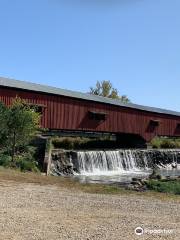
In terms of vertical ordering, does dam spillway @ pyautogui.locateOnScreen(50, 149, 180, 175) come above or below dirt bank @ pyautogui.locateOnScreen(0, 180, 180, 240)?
above

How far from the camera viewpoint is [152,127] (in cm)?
4412

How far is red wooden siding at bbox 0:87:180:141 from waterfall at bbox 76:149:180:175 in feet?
14.7

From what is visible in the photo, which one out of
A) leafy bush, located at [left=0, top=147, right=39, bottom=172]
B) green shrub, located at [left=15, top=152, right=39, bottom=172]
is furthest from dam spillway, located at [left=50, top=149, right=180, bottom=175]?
leafy bush, located at [left=0, top=147, right=39, bottom=172]

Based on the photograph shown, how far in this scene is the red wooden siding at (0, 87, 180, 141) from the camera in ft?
103

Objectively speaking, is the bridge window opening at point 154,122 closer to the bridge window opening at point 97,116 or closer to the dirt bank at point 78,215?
the bridge window opening at point 97,116

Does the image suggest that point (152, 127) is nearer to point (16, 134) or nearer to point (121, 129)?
point (121, 129)

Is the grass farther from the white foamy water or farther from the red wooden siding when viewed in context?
the red wooden siding

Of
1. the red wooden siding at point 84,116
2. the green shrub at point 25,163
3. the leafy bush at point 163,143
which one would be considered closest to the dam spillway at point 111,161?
the green shrub at point 25,163

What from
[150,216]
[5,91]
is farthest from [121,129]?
[150,216]

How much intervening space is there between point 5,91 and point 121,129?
13.4m

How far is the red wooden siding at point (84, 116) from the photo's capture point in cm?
3138

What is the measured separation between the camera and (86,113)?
35.8 metres

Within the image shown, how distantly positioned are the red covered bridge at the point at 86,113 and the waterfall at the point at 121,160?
14.9ft

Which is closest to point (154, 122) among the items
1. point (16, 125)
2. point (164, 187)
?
point (16, 125)
